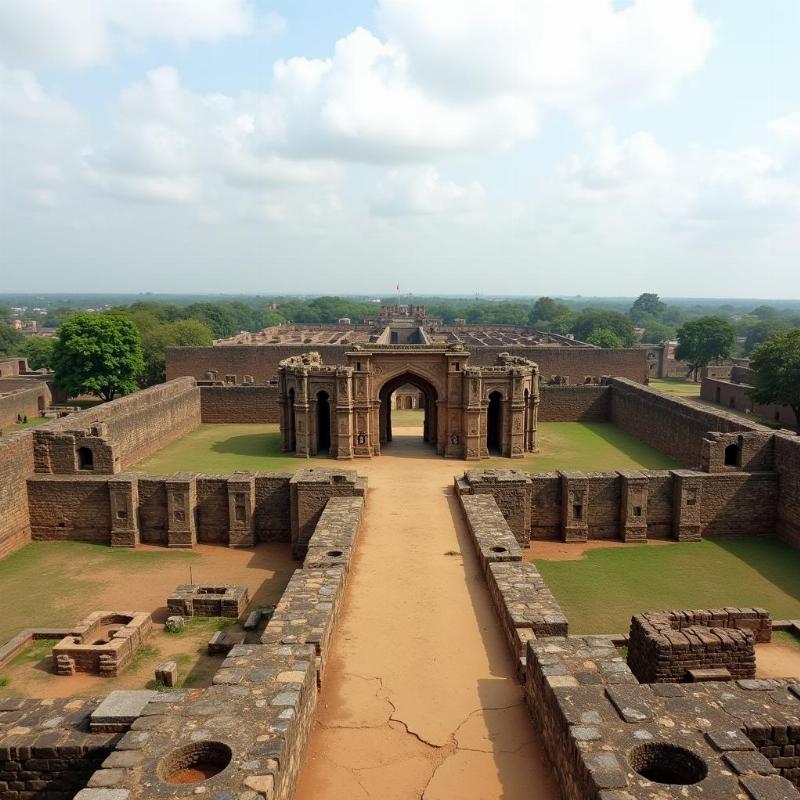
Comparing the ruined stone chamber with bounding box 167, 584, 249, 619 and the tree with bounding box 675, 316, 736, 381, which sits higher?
the tree with bounding box 675, 316, 736, 381

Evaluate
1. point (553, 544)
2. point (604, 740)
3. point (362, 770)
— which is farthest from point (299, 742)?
point (553, 544)

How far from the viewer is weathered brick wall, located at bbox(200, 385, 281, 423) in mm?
34688

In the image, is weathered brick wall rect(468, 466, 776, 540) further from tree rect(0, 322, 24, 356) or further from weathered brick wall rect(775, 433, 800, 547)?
tree rect(0, 322, 24, 356)

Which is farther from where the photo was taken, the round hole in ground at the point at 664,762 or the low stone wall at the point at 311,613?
the low stone wall at the point at 311,613

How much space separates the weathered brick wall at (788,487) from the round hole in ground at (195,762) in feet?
55.9

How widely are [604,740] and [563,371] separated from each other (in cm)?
4023

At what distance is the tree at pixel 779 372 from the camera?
107 ft

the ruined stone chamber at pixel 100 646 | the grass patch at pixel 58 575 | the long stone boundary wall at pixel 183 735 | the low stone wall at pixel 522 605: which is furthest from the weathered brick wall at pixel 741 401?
the long stone boundary wall at pixel 183 735

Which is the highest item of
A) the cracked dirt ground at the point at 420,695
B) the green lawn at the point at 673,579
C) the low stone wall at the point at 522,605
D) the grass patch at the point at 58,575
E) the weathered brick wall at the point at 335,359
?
the weathered brick wall at the point at 335,359

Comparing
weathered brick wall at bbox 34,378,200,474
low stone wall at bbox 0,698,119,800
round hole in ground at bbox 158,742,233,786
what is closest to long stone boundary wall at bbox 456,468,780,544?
weathered brick wall at bbox 34,378,200,474

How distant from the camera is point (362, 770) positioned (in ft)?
25.5

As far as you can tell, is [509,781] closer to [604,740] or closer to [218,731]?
[604,740]

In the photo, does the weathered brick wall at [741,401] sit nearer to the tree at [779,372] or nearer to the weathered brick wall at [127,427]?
the tree at [779,372]

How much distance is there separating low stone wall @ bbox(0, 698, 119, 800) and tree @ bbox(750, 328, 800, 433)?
3369cm
